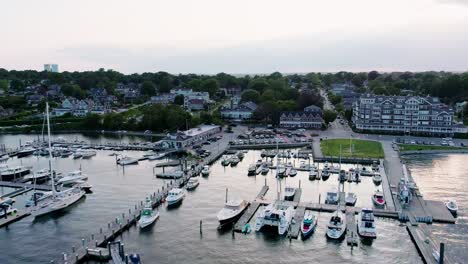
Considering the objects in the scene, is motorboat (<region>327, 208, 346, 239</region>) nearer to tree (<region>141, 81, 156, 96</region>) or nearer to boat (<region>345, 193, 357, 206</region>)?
boat (<region>345, 193, 357, 206</region>)

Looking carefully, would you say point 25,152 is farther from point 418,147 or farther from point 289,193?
point 418,147

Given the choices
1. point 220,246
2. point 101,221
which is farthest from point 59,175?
point 220,246

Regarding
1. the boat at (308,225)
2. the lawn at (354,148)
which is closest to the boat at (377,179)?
the lawn at (354,148)

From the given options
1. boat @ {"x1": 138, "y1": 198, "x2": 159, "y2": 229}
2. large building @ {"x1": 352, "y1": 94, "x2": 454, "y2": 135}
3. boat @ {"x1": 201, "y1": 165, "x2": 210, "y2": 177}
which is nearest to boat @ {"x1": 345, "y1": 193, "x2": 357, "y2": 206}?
boat @ {"x1": 201, "y1": 165, "x2": 210, "y2": 177}

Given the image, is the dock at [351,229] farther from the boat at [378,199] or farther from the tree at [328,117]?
the tree at [328,117]

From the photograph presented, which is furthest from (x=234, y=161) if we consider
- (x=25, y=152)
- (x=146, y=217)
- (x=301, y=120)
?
(x=25, y=152)
